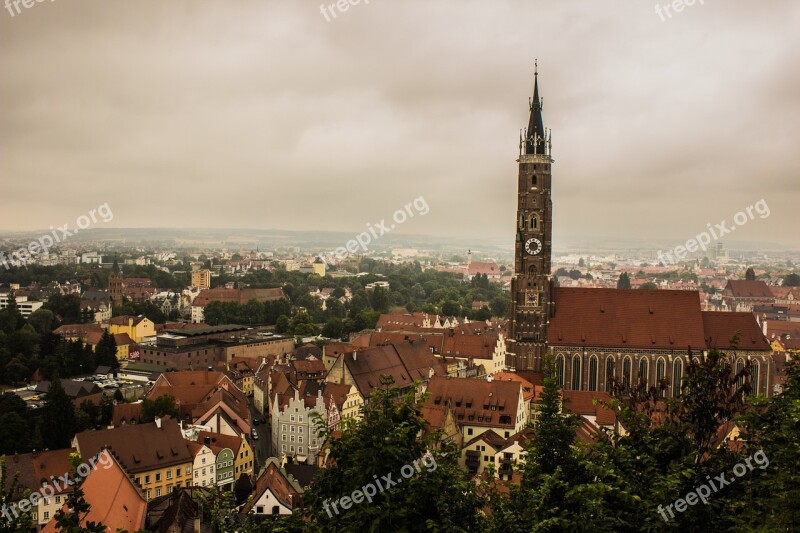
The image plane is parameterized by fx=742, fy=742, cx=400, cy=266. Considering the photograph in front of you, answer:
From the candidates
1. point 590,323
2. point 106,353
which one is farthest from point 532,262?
point 106,353

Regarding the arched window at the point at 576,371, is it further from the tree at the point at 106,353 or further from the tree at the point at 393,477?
the tree at the point at 106,353

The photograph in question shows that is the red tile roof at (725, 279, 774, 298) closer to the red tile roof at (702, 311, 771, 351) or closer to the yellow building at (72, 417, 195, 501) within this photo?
the red tile roof at (702, 311, 771, 351)

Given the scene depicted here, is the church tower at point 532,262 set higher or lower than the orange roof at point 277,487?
higher

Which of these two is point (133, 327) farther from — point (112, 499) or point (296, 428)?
point (112, 499)

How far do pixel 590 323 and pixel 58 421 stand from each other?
43.2 meters

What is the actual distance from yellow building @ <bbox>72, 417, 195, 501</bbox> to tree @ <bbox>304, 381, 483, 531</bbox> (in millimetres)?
31051

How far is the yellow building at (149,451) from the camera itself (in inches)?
1678

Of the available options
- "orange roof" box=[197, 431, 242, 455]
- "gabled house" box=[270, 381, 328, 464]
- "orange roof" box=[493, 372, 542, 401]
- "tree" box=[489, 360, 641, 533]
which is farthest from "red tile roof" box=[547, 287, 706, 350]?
"tree" box=[489, 360, 641, 533]

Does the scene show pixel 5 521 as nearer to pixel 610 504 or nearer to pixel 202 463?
pixel 610 504

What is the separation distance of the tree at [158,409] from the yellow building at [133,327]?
57353mm

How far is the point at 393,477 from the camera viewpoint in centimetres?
1386

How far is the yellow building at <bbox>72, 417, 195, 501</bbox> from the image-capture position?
42625mm

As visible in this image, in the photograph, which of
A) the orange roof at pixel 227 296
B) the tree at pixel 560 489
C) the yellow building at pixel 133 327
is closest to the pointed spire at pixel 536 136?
the tree at pixel 560 489

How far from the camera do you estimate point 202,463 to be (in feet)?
150
